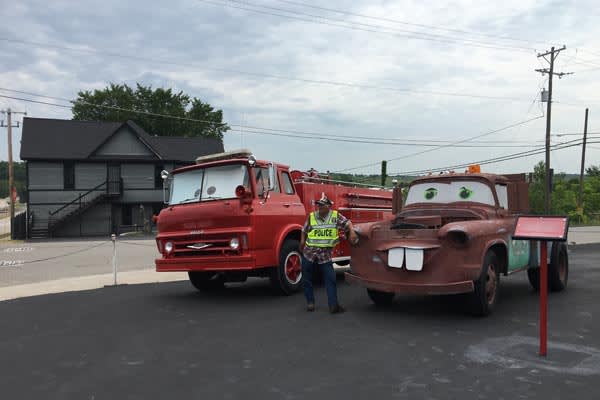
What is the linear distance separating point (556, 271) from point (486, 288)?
2758mm

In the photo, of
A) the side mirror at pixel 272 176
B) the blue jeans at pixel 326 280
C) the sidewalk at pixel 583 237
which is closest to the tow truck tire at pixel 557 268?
the blue jeans at pixel 326 280

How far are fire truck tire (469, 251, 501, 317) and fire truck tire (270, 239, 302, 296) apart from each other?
10.6 feet

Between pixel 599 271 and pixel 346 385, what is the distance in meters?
10.1

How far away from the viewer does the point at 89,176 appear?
3731 cm

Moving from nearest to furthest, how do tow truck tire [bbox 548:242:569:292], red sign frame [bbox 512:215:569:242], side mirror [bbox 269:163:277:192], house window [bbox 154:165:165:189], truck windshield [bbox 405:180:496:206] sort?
red sign frame [bbox 512:215:569:242] → truck windshield [bbox 405:180:496:206] → tow truck tire [bbox 548:242:569:292] → side mirror [bbox 269:163:277:192] → house window [bbox 154:165:165:189]

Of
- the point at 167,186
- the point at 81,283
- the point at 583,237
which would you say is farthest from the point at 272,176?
the point at 583,237

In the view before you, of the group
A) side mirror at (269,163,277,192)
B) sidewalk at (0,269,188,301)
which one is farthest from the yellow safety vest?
sidewalk at (0,269,188,301)

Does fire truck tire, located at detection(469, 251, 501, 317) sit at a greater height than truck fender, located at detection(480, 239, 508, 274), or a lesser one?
lesser

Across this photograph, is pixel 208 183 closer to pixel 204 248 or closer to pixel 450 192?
pixel 204 248

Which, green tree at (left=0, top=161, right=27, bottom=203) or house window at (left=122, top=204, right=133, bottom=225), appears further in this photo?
green tree at (left=0, top=161, right=27, bottom=203)

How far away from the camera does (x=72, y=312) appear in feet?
25.2

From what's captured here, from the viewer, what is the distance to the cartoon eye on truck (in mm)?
6199

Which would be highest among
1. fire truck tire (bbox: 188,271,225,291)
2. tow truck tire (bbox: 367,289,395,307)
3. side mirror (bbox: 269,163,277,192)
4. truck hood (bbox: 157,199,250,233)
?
side mirror (bbox: 269,163,277,192)

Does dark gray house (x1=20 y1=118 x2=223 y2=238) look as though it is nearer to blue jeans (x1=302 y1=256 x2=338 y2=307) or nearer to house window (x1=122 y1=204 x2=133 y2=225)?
house window (x1=122 y1=204 x2=133 y2=225)
